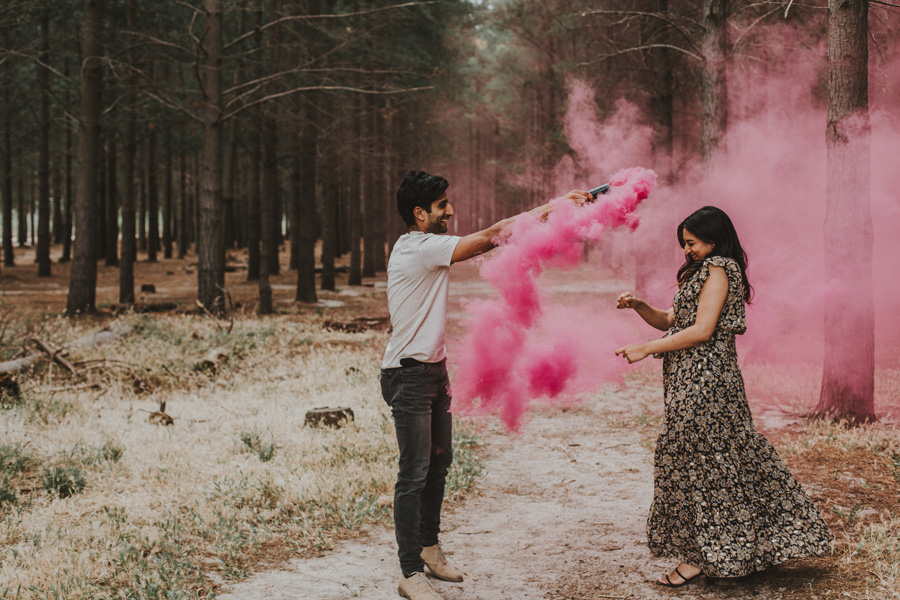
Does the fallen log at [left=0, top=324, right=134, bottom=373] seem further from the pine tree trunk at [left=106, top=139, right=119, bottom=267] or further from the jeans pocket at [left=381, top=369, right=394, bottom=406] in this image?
the pine tree trunk at [left=106, top=139, right=119, bottom=267]

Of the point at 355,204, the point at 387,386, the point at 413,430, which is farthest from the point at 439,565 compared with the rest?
the point at 355,204

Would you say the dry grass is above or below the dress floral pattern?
below

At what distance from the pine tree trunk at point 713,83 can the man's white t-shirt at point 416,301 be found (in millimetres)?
7881

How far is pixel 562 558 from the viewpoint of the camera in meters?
4.67

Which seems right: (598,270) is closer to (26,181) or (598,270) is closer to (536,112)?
(536,112)

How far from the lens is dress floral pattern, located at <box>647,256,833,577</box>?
12.7ft

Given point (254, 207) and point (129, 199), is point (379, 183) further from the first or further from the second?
point (129, 199)

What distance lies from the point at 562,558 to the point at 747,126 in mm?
8838

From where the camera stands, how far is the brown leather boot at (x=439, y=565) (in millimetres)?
4309

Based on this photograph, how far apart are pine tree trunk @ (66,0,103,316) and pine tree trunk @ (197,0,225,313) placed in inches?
94.0

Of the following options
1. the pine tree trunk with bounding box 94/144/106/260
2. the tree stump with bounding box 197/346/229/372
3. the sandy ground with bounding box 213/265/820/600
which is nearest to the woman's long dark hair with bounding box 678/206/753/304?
the sandy ground with bounding box 213/265/820/600

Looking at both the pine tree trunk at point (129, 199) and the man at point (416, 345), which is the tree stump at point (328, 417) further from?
the pine tree trunk at point (129, 199)

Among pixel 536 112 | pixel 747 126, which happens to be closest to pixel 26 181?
pixel 536 112

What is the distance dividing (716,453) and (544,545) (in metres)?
1.52
